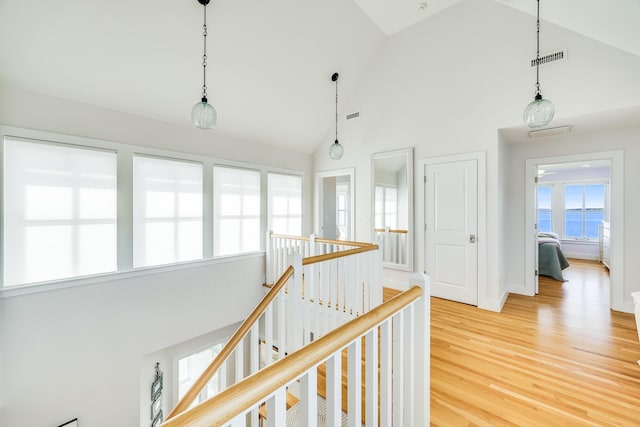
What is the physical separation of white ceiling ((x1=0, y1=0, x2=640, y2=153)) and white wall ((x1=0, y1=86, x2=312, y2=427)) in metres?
0.24

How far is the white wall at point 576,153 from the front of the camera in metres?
3.27

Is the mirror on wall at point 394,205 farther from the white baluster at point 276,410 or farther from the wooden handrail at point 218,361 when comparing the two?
the white baluster at point 276,410

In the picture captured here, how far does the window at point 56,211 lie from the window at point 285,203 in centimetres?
242

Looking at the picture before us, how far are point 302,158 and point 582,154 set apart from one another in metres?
4.48

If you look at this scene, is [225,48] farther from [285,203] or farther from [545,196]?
[545,196]

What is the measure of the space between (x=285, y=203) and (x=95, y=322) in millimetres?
3280

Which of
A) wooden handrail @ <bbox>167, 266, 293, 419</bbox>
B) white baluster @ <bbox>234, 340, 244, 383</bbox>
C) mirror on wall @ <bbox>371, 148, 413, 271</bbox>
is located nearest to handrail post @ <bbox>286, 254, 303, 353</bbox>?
wooden handrail @ <bbox>167, 266, 293, 419</bbox>

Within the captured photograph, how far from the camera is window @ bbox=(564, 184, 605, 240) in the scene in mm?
6719

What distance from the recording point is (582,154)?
3.63 meters

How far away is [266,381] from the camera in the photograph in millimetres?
704

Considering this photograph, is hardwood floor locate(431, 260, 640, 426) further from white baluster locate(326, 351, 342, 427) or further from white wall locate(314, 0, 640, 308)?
white baluster locate(326, 351, 342, 427)

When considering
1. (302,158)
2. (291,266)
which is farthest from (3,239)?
(302,158)

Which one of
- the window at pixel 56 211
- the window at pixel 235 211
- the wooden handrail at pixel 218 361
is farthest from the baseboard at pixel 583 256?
the window at pixel 56 211

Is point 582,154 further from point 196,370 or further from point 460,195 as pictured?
point 196,370
